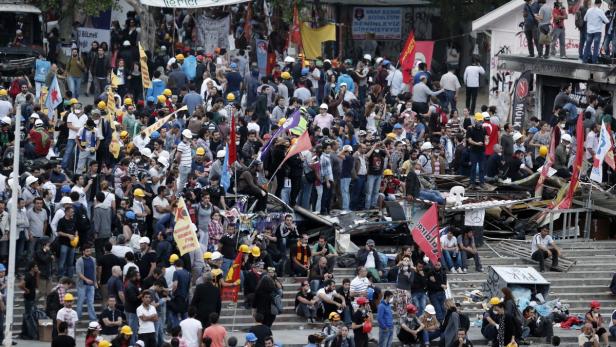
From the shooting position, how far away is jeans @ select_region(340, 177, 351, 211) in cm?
4181

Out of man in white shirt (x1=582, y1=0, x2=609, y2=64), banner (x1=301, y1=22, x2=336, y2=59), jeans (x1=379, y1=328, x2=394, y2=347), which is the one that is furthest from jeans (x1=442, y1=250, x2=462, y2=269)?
banner (x1=301, y1=22, x2=336, y2=59)

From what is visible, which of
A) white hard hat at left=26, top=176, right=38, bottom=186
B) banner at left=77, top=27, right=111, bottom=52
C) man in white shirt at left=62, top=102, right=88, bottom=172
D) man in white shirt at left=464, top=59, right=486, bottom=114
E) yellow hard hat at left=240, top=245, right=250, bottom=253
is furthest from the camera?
banner at left=77, top=27, right=111, bottom=52

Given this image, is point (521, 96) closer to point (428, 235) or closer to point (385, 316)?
point (428, 235)

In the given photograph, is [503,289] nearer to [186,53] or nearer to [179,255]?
[179,255]

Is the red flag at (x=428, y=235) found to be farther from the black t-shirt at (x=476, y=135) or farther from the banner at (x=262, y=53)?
the banner at (x=262, y=53)

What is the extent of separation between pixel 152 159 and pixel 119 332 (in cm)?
625

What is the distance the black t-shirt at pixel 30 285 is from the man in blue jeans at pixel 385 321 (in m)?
6.08

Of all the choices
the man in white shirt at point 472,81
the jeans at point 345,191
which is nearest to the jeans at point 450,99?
the man in white shirt at point 472,81

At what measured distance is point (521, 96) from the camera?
50625 mm

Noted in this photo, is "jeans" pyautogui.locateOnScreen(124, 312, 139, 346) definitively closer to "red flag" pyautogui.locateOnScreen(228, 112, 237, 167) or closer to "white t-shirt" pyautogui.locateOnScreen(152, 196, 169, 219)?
"white t-shirt" pyautogui.locateOnScreen(152, 196, 169, 219)

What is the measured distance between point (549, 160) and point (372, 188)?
12.8 feet

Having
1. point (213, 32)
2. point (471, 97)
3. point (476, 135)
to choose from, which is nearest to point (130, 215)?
point (476, 135)

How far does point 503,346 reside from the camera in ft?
121

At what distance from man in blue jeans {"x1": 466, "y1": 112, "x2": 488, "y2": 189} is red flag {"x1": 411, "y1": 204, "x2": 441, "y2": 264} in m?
4.50
